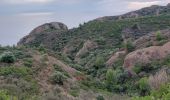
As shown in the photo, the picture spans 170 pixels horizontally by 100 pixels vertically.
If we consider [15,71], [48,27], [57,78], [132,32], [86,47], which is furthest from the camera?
[48,27]

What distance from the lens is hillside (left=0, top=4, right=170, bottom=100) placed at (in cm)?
3219

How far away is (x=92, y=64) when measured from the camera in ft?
193

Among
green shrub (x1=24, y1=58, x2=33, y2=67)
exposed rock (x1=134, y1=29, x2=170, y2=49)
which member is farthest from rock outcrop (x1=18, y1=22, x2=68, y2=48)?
green shrub (x1=24, y1=58, x2=33, y2=67)

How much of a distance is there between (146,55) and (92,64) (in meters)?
8.77

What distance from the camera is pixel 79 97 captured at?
1300 inches

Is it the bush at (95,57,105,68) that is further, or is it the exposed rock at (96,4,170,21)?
the exposed rock at (96,4,170,21)

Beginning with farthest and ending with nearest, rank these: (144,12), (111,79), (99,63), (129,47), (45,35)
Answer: (144,12), (45,35), (129,47), (99,63), (111,79)

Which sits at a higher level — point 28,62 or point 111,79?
point 28,62

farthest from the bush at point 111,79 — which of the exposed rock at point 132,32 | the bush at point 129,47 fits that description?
the exposed rock at point 132,32

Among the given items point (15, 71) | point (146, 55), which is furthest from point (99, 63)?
point (15, 71)

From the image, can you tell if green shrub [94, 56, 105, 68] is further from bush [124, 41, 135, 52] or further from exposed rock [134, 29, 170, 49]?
exposed rock [134, 29, 170, 49]

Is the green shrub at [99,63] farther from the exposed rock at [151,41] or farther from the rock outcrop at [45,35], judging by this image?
the rock outcrop at [45,35]

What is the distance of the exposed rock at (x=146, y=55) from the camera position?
5184cm

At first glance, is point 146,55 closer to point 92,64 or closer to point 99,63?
point 99,63
